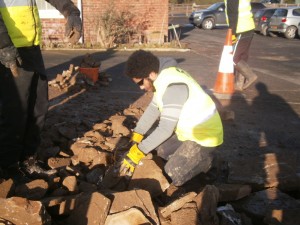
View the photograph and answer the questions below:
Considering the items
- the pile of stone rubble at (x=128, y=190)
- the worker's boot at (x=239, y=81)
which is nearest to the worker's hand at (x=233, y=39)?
the worker's boot at (x=239, y=81)

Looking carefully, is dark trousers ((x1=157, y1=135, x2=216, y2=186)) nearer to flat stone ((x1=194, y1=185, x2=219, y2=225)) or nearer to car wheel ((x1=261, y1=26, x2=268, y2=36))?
flat stone ((x1=194, y1=185, x2=219, y2=225))

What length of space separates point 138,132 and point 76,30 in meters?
1.14

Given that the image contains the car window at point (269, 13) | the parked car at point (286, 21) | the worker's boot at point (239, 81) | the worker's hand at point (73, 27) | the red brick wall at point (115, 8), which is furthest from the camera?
the car window at point (269, 13)

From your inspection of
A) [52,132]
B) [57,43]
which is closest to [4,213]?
[52,132]

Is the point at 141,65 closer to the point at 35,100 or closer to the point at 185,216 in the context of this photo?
the point at 35,100

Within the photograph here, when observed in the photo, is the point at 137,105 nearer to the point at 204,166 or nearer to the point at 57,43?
the point at 204,166

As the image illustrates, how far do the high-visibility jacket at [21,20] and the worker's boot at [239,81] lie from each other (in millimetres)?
4605

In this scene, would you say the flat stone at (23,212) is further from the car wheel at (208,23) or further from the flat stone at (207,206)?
the car wheel at (208,23)

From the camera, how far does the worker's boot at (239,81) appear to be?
23.4 feet

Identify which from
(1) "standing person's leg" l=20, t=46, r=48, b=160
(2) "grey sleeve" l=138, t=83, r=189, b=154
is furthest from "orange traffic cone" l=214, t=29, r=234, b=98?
Answer: (1) "standing person's leg" l=20, t=46, r=48, b=160

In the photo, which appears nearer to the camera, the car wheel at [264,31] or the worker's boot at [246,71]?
the worker's boot at [246,71]

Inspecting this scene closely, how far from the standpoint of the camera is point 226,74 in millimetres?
6520

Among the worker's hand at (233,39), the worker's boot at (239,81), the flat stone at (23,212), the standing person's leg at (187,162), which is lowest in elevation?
the worker's boot at (239,81)

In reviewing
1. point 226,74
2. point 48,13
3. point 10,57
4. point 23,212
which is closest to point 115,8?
point 48,13
